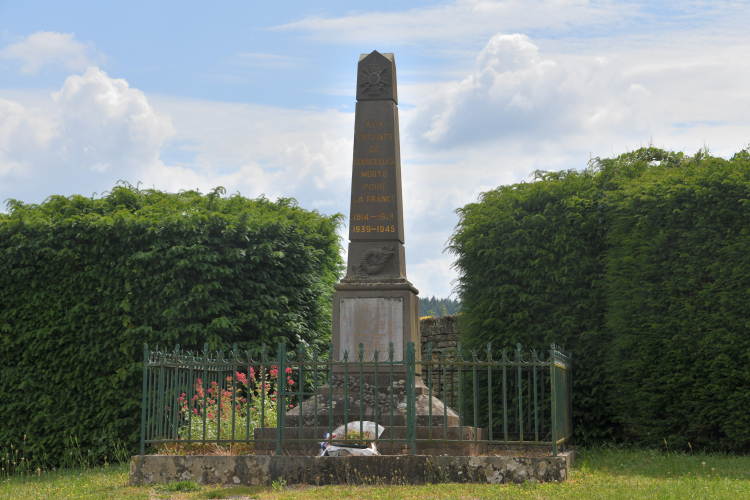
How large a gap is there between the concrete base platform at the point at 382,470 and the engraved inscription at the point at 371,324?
6.63ft

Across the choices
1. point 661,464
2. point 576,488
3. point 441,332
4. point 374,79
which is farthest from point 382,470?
point 441,332

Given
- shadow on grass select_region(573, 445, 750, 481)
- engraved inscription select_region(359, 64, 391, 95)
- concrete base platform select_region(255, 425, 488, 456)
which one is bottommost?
shadow on grass select_region(573, 445, 750, 481)

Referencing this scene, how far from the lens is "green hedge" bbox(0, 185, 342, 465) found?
10.9 m

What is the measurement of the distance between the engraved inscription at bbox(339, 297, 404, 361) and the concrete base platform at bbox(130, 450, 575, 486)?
2020mm

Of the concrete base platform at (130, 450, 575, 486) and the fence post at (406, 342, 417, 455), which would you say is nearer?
the concrete base platform at (130, 450, 575, 486)

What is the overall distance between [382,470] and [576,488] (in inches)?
73.3

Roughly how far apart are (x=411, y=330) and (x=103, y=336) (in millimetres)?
5107

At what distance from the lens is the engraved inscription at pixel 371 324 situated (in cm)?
897

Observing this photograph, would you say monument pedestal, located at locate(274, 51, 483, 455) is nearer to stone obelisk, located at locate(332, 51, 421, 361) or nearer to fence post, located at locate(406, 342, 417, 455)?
stone obelisk, located at locate(332, 51, 421, 361)

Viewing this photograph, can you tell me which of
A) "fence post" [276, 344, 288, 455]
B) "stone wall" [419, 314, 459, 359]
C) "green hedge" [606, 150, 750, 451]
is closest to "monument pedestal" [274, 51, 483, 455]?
"fence post" [276, 344, 288, 455]

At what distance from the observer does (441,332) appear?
13.8 meters

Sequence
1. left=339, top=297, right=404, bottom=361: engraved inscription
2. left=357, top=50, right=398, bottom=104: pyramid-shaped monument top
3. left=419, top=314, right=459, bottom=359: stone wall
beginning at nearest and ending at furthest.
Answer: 1. left=339, top=297, right=404, bottom=361: engraved inscription
2. left=357, top=50, right=398, bottom=104: pyramid-shaped monument top
3. left=419, top=314, right=459, bottom=359: stone wall

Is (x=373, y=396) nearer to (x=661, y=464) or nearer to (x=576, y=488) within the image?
(x=576, y=488)

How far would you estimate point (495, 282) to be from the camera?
1098 cm
